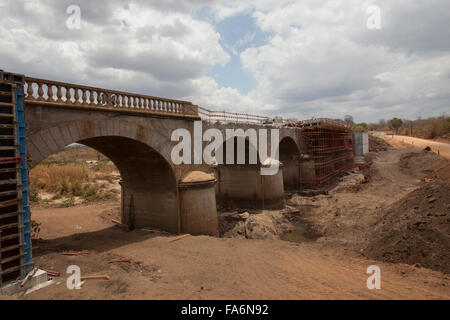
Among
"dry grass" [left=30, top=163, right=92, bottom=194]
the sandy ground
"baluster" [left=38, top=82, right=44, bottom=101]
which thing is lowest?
the sandy ground

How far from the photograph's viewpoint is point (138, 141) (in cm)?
1165

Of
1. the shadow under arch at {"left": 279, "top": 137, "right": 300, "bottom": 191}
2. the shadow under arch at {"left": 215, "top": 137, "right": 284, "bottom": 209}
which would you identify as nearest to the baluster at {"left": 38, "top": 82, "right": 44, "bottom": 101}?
the shadow under arch at {"left": 215, "top": 137, "right": 284, "bottom": 209}

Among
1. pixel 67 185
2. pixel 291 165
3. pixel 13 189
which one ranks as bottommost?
pixel 67 185

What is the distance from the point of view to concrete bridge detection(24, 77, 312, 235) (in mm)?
8576

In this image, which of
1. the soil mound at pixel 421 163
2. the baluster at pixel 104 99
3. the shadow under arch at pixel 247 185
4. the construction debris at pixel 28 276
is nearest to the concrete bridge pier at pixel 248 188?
the shadow under arch at pixel 247 185

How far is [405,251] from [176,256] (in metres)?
8.39

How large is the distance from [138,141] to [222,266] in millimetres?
6434

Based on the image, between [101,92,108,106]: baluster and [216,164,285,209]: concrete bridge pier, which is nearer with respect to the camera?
[101,92,108,106]: baluster

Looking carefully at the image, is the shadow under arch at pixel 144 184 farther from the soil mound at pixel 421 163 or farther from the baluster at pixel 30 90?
the soil mound at pixel 421 163

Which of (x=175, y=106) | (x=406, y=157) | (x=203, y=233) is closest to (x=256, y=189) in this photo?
(x=203, y=233)

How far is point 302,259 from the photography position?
1002 cm

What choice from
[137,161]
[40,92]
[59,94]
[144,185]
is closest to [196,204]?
[144,185]

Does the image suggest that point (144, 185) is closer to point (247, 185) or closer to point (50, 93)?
point (50, 93)

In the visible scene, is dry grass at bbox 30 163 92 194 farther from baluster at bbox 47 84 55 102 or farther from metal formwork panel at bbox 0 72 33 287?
metal formwork panel at bbox 0 72 33 287
